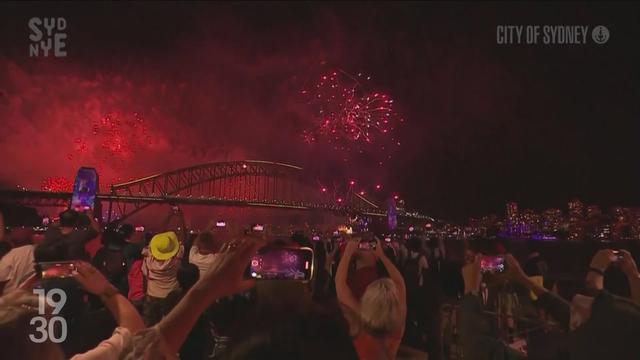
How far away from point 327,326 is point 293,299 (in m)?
0.13

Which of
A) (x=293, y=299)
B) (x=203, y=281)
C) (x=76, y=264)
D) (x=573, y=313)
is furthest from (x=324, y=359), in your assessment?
(x=573, y=313)

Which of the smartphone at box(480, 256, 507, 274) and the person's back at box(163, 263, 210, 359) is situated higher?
the smartphone at box(480, 256, 507, 274)

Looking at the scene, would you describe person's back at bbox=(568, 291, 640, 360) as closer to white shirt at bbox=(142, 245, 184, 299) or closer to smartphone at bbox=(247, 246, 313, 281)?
smartphone at bbox=(247, 246, 313, 281)

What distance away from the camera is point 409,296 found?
6371 mm

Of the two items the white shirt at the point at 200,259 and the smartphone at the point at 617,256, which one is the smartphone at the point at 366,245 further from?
the white shirt at the point at 200,259

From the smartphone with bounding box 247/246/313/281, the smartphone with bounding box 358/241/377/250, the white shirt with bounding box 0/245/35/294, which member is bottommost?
the white shirt with bounding box 0/245/35/294

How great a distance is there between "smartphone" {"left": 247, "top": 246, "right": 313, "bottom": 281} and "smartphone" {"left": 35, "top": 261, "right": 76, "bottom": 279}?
0.69 meters

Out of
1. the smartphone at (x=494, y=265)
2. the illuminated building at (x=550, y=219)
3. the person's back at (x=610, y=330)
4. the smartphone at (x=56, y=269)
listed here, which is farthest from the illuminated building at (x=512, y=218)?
the smartphone at (x=56, y=269)

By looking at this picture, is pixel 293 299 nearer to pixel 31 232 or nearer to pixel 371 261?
pixel 371 261

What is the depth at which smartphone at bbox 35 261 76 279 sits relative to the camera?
1847mm

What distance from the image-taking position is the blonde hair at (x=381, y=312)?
8.21ft

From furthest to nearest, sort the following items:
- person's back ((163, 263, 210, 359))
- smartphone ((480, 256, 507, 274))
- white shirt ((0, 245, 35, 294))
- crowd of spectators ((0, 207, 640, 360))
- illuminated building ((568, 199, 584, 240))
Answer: illuminated building ((568, 199, 584, 240)) → person's back ((163, 263, 210, 359)) → white shirt ((0, 245, 35, 294)) → smartphone ((480, 256, 507, 274)) → crowd of spectators ((0, 207, 640, 360))

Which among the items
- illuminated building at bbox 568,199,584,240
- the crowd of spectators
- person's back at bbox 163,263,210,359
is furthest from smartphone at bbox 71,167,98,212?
illuminated building at bbox 568,199,584,240

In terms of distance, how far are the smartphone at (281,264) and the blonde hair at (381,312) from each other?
0.41 m
